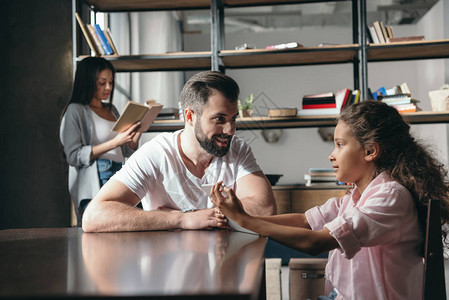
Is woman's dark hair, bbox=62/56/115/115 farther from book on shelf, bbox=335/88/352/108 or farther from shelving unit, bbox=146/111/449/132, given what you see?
book on shelf, bbox=335/88/352/108

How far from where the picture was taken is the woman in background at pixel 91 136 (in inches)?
101

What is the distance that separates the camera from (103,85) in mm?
2697

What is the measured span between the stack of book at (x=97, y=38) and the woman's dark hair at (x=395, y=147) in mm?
2283

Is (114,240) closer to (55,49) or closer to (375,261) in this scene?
(375,261)

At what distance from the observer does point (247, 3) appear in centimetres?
347

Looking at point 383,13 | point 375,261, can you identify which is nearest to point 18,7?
point 375,261

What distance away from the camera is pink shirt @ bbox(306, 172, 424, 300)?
1114 mm

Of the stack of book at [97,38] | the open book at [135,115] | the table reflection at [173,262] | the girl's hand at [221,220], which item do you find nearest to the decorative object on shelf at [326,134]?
the stack of book at [97,38]

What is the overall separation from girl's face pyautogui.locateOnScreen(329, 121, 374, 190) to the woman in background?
4.77 feet

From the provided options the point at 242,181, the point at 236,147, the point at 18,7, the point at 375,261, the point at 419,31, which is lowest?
the point at 375,261

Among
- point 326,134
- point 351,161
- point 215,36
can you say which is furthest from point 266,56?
point 326,134

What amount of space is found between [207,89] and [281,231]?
2.54 ft

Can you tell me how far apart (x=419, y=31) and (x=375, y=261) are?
6.40 m

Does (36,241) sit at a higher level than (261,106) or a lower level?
lower
